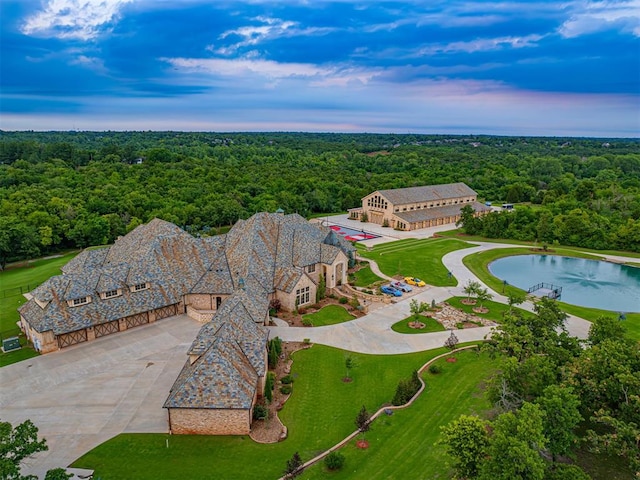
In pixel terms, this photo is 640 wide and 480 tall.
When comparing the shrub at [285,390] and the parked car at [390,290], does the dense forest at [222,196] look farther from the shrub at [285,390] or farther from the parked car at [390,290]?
the shrub at [285,390]

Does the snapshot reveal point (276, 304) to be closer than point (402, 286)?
Yes

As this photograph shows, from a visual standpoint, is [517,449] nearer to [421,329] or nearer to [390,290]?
[421,329]

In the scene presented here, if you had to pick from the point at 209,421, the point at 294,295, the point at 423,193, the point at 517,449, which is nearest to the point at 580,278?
the point at 423,193

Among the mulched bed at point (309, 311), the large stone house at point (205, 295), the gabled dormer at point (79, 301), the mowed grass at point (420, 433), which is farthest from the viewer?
the mulched bed at point (309, 311)

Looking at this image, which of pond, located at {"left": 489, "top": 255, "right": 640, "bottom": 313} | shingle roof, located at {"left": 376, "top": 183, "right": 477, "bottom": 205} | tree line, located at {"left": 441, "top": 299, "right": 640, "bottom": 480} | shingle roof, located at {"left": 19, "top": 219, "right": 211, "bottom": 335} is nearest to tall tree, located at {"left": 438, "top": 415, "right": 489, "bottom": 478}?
tree line, located at {"left": 441, "top": 299, "right": 640, "bottom": 480}

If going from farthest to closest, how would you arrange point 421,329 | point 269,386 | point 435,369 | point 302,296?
point 302,296
point 421,329
point 435,369
point 269,386

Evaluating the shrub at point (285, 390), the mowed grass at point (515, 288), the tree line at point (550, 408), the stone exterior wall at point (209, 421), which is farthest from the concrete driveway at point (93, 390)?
the mowed grass at point (515, 288)

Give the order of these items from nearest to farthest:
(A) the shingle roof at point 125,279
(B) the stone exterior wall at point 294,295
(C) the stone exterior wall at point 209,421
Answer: (C) the stone exterior wall at point 209,421
(A) the shingle roof at point 125,279
(B) the stone exterior wall at point 294,295
